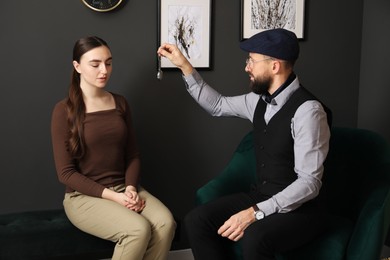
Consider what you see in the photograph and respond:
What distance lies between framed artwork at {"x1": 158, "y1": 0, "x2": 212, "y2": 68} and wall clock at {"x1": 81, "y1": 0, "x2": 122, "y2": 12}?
279 millimetres

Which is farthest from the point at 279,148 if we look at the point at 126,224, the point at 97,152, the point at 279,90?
the point at 97,152

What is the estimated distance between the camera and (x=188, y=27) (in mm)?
3029

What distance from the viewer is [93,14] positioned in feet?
9.26

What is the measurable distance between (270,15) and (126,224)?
1757 millimetres

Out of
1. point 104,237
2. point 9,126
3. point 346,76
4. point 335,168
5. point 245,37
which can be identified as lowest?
point 104,237

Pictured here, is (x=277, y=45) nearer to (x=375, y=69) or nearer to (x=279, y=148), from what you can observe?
(x=279, y=148)

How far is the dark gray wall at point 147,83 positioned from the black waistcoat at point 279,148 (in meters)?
0.80

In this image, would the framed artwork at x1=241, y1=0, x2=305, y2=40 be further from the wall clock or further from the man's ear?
the man's ear

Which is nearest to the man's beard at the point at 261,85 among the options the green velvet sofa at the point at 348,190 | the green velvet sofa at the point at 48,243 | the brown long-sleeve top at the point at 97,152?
the green velvet sofa at the point at 348,190

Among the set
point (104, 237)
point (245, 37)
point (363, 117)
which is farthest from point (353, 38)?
point (104, 237)

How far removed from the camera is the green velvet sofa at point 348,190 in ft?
7.22

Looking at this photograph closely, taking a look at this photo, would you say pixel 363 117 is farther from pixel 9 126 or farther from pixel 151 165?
pixel 9 126

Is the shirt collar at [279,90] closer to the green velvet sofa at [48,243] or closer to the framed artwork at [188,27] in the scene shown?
the framed artwork at [188,27]

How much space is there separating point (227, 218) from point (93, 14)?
1.42m
